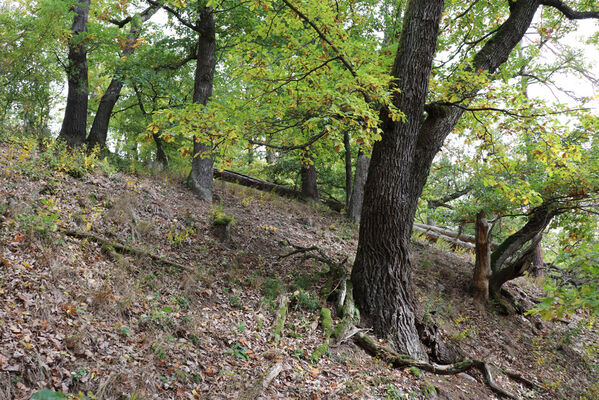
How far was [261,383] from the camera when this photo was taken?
3875 millimetres

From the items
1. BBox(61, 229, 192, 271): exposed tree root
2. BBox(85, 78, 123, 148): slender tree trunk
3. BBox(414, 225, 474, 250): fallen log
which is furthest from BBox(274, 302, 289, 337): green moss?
BBox(414, 225, 474, 250): fallen log

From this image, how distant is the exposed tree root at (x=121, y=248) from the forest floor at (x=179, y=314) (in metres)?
0.03

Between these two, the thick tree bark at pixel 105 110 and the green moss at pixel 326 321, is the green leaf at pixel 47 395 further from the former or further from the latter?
the thick tree bark at pixel 105 110

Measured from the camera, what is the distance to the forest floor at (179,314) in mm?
3451

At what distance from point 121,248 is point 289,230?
481 cm

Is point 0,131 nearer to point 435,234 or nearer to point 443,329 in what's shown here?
point 443,329

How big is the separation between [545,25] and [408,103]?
267 inches

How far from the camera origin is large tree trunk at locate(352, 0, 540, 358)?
19.4ft

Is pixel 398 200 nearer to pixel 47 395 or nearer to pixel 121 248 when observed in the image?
pixel 121 248

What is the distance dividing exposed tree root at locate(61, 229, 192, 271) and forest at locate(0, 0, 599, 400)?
0.03 meters

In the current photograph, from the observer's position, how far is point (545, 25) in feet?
31.4

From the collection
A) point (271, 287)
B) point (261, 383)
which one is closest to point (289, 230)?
point (271, 287)

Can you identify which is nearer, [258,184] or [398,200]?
[398,200]

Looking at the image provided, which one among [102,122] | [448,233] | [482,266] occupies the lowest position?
[482,266]
